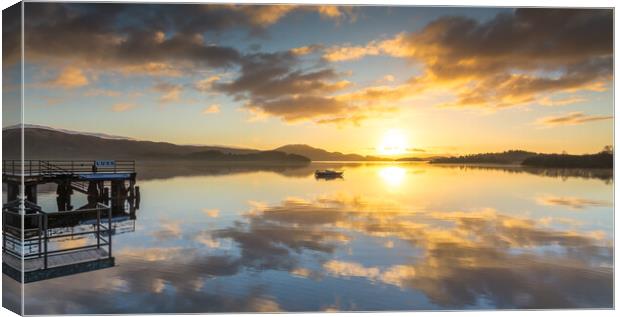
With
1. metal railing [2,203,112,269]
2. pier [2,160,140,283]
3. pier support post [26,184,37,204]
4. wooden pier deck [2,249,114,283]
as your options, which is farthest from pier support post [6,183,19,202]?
pier support post [26,184,37,204]

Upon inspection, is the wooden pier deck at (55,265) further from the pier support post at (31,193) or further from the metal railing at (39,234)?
Answer: the pier support post at (31,193)

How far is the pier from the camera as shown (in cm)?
1087

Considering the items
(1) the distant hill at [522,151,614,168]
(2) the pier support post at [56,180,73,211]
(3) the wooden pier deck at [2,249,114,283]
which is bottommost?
(3) the wooden pier deck at [2,249,114,283]

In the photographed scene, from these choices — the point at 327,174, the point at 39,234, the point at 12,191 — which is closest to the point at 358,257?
the point at 39,234

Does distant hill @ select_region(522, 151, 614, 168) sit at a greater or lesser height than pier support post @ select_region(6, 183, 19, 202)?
greater

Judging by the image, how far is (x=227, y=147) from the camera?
22797mm

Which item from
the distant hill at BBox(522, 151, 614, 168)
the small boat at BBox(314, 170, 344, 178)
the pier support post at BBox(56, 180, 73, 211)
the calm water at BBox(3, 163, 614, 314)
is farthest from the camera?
the small boat at BBox(314, 170, 344, 178)

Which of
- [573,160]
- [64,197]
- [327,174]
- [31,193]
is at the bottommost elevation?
[64,197]

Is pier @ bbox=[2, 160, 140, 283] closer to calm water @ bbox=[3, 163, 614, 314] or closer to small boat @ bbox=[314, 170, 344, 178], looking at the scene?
calm water @ bbox=[3, 163, 614, 314]

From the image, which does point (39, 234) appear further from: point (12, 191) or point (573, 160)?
point (573, 160)

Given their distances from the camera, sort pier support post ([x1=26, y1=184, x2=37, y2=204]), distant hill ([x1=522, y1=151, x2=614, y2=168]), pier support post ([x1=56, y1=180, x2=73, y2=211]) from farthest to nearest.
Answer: pier support post ([x1=56, y1=180, x2=73, y2=211]), pier support post ([x1=26, y1=184, x2=37, y2=204]), distant hill ([x1=522, y1=151, x2=614, y2=168])

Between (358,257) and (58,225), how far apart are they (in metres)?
11.7

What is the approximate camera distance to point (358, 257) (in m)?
16.7

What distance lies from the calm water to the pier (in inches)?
27.3
